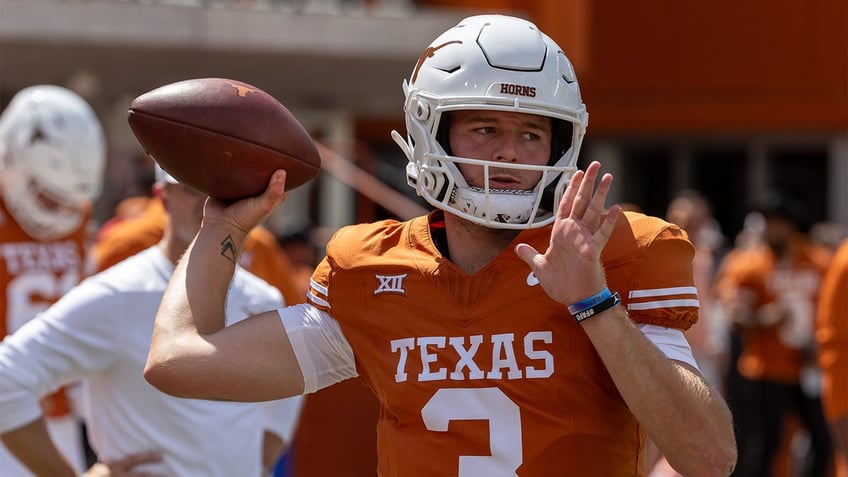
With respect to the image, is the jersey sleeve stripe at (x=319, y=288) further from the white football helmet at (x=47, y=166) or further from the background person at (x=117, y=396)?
the white football helmet at (x=47, y=166)

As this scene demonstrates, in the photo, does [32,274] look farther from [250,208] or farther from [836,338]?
[836,338]

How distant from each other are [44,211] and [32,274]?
0.86 ft

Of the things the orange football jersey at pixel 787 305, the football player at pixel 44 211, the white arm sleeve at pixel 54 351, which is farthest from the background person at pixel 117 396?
the orange football jersey at pixel 787 305

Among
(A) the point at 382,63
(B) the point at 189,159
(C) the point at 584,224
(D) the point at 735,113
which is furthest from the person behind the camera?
(D) the point at 735,113

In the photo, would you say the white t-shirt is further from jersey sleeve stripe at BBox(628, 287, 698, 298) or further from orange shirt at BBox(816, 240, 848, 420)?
orange shirt at BBox(816, 240, 848, 420)

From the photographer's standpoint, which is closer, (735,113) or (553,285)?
(553,285)

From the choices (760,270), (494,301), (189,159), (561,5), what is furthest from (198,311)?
(561,5)

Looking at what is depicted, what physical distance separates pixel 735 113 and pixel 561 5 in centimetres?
321

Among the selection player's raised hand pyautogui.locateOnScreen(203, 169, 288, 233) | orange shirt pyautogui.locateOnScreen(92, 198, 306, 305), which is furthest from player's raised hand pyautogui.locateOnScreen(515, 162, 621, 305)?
orange shirt pyautogui.locateOnScreen(92, 198, 306, 305)

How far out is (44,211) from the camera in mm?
5461

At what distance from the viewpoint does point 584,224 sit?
8.07 feet

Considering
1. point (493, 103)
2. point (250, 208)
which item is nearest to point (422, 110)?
point (493, 103)

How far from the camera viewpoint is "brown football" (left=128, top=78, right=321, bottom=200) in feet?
9.25

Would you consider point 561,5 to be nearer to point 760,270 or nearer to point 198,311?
point 760,270
